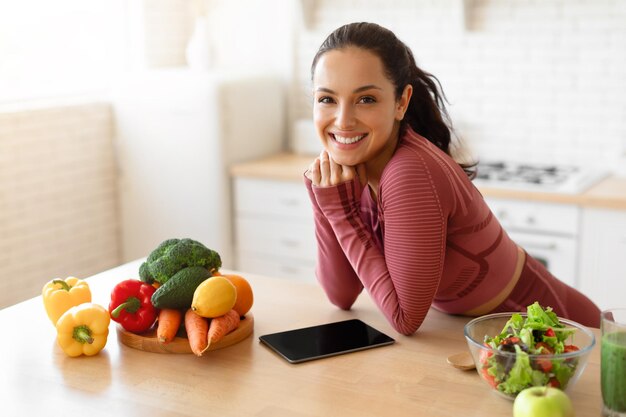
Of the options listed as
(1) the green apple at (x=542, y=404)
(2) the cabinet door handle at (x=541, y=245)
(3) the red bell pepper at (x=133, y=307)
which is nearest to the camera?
(1) the green apple at (x=542, y=404)

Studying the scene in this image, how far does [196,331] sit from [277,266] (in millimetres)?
2501

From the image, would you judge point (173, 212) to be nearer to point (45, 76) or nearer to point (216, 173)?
point (216, 173)

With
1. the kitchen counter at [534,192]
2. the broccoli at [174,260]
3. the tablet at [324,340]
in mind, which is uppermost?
the broccoli at [174,260]

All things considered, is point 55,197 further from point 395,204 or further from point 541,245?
point 395,204

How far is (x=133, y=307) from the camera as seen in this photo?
187cm

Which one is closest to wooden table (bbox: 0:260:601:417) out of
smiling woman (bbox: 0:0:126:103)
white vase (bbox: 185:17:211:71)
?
smiling woman (bbox: 0:0:126:103)

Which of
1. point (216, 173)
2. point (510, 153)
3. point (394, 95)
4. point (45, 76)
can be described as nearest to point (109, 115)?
point (45, 76)

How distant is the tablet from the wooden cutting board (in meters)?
0.05

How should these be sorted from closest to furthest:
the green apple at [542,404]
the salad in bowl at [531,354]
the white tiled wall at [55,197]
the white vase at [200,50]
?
the green apple at [542,404] < the salad in bowl at [531,354] < the white tiled wall at [55,197] < the white vase at [200,50]

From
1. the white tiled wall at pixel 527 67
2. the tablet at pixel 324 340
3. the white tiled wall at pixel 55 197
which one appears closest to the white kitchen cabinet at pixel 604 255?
the white tiled wall at pixel 527 67

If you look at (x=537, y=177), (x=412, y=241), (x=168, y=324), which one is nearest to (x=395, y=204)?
(x=412, y=241)

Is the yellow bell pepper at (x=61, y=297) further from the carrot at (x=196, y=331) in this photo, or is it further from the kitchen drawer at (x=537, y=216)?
the kitchen drawer at (x=537, y=216)

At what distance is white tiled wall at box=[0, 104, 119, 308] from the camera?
390cm

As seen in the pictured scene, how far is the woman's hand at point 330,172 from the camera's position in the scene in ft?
6.67
